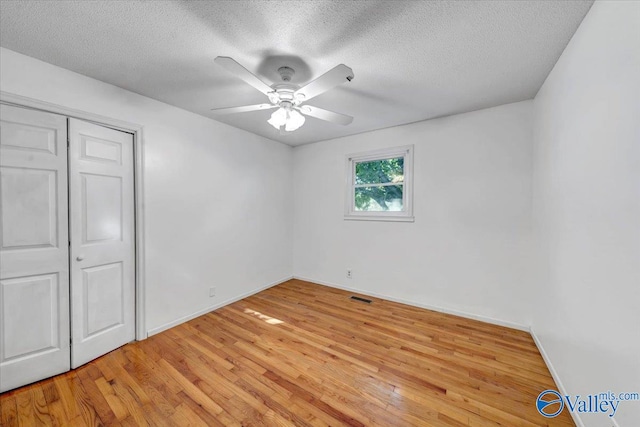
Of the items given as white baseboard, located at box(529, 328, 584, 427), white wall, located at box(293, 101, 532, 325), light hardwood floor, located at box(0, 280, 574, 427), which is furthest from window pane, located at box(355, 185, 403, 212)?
white baseboard, located at box(529, 328, 584, 427)

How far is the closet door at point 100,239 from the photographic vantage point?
1.89 meters

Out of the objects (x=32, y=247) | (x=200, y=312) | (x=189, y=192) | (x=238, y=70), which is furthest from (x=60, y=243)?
(x=238, y=70)

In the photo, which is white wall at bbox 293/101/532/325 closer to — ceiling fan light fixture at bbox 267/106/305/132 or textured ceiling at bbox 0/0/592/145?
A: textured ceiling at bbox 0/0/592/145

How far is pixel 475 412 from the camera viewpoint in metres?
1.45

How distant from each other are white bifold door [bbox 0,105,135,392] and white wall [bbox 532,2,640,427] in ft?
11.1

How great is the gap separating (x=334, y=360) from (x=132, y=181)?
8.26ft

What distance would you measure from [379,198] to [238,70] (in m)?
2.56

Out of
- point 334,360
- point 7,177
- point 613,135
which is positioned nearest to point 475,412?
point 334,360

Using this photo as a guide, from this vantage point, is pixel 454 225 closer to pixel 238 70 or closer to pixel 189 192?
pixel 238 70

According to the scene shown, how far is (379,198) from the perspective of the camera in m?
3.46

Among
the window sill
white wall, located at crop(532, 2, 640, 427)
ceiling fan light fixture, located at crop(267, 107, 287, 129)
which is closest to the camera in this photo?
white wall, located at crop(532, 2, 640, 427)

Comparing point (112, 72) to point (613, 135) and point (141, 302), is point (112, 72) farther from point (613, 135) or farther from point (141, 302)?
point (613, 135)

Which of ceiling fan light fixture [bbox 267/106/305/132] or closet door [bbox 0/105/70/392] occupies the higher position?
ceiling fan light fixture [bbox 267/106/305/132]

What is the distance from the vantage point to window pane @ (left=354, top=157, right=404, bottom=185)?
129 inches
